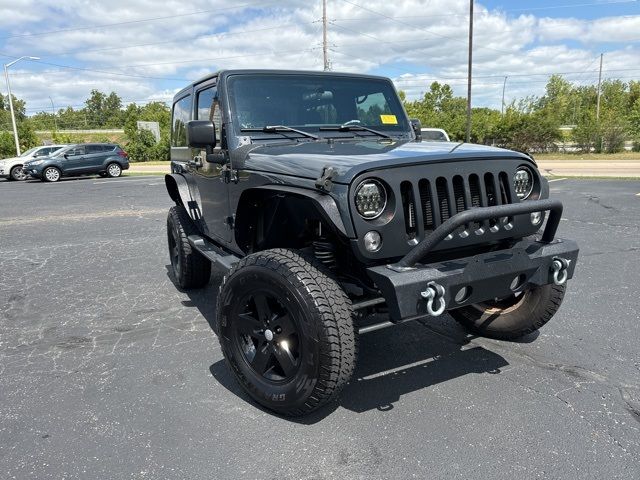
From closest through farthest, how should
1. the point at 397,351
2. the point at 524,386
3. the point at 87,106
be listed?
the point at 524,386 < the point at 397,351 < the point at 87,106

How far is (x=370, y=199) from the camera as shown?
252 cm

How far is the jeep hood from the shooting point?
2.53m

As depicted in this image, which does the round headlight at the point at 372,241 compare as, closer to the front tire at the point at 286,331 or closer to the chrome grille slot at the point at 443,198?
the front tire at the point at 286,331

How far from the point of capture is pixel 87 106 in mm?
103188

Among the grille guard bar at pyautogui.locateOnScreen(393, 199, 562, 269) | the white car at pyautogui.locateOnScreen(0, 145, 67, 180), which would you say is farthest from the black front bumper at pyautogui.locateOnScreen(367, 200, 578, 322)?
the white car at pyautogui.locateOnScreen(0, 145, 67, 180)

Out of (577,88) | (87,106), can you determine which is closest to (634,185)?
(577,88)

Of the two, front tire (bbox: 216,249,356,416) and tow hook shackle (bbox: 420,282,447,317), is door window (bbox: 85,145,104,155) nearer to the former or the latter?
front tire (bbox: 216,249,356,416)

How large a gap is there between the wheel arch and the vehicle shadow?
91 cm

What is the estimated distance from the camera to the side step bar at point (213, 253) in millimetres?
3596

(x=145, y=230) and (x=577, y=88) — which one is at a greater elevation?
(x=577, y=88)

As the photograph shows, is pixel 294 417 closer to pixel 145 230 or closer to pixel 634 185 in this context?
pixel 145 230

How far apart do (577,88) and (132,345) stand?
224 ft

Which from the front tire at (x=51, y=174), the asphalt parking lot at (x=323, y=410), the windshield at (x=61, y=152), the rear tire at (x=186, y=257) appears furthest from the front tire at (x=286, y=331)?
the windshield at (x=61, y=152)

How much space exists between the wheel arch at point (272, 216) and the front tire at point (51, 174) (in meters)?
20.4
